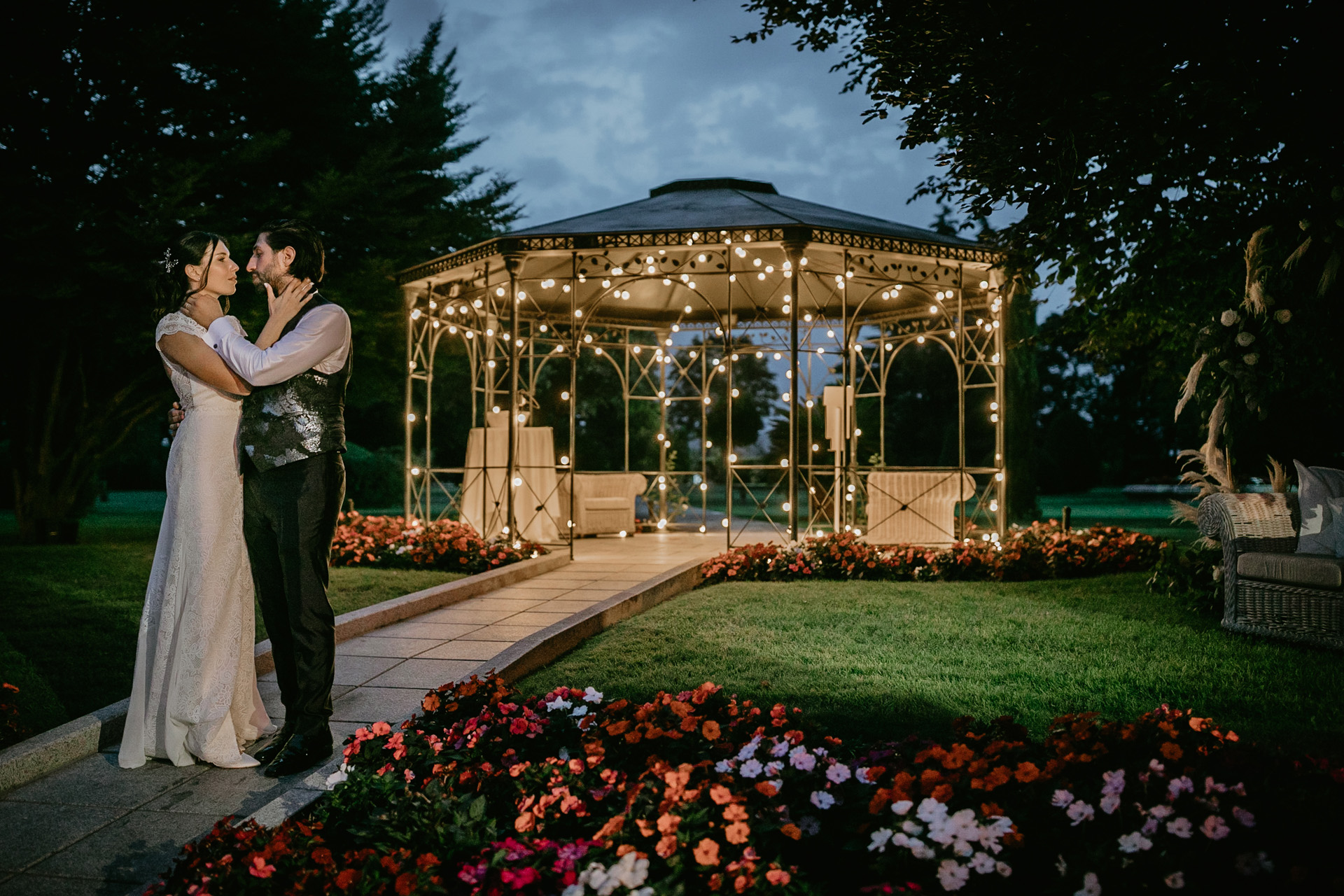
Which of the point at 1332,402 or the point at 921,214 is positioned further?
the point at 921,214

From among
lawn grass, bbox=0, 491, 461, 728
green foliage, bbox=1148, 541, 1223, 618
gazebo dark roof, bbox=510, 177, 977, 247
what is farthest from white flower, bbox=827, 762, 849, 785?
gazebo dark roof, bbox=510, 177, 977, 247

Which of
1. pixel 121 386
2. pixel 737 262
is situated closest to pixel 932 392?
pixel 737 262

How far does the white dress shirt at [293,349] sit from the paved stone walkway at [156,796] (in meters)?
1.39

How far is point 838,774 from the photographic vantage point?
91.9 inches

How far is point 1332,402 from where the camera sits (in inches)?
264

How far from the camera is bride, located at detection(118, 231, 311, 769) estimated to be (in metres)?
3.15

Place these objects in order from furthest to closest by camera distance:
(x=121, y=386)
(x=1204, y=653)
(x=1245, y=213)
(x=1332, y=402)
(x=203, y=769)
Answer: (x=121, y=386), (x=1332, y=402), (x=1245, y=213), (x=1204, y=653), (x=203, y=769)

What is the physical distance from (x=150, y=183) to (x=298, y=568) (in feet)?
28.0

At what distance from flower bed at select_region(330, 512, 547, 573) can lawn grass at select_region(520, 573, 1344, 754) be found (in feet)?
7.94

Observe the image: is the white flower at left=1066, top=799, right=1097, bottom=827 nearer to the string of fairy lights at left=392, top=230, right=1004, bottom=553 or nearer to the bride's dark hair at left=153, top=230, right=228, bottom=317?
the bride's dark hair at left=153, top=230, right=228, bottom=317

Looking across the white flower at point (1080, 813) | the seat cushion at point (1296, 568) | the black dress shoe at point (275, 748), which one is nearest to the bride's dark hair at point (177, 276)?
the black dress shoe at point (275, 748)

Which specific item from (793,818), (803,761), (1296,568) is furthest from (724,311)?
(793,818)

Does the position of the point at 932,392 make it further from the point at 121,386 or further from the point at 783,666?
the point at 783,666

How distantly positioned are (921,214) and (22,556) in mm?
41520
